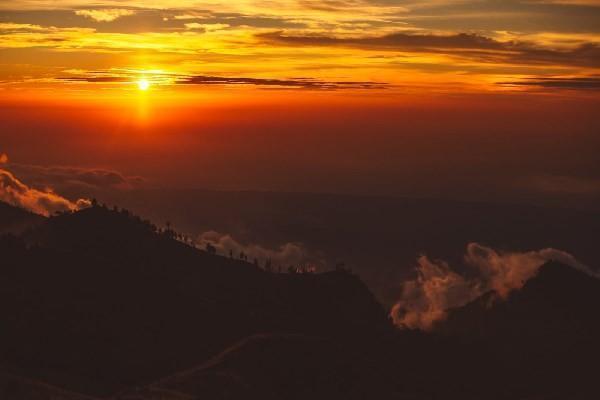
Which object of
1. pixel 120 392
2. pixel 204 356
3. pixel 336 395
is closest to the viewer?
pixel 120 392

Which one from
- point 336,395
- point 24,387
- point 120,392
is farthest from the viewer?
point 336,395

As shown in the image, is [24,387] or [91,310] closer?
[24,387]

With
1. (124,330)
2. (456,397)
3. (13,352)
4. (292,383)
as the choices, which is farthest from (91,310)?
(456,397)

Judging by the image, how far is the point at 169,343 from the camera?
192125 mm

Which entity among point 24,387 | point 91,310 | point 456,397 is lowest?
point 456,397

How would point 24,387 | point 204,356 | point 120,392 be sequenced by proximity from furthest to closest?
1. point 204,356
2. point 120,392
3. point 24,387

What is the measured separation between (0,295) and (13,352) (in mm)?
28480

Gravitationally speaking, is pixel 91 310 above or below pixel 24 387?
below

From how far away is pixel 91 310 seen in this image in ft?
647

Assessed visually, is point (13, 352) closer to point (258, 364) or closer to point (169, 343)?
point (169, 343)

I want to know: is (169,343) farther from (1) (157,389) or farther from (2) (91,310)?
(1) (157,389)

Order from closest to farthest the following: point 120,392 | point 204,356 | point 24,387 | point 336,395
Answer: point 24,387, point 120,392, point 336,395, point 204,356

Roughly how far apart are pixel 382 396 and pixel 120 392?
5336 cm

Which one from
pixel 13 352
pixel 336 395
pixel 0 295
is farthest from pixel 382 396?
pixel 0 295
